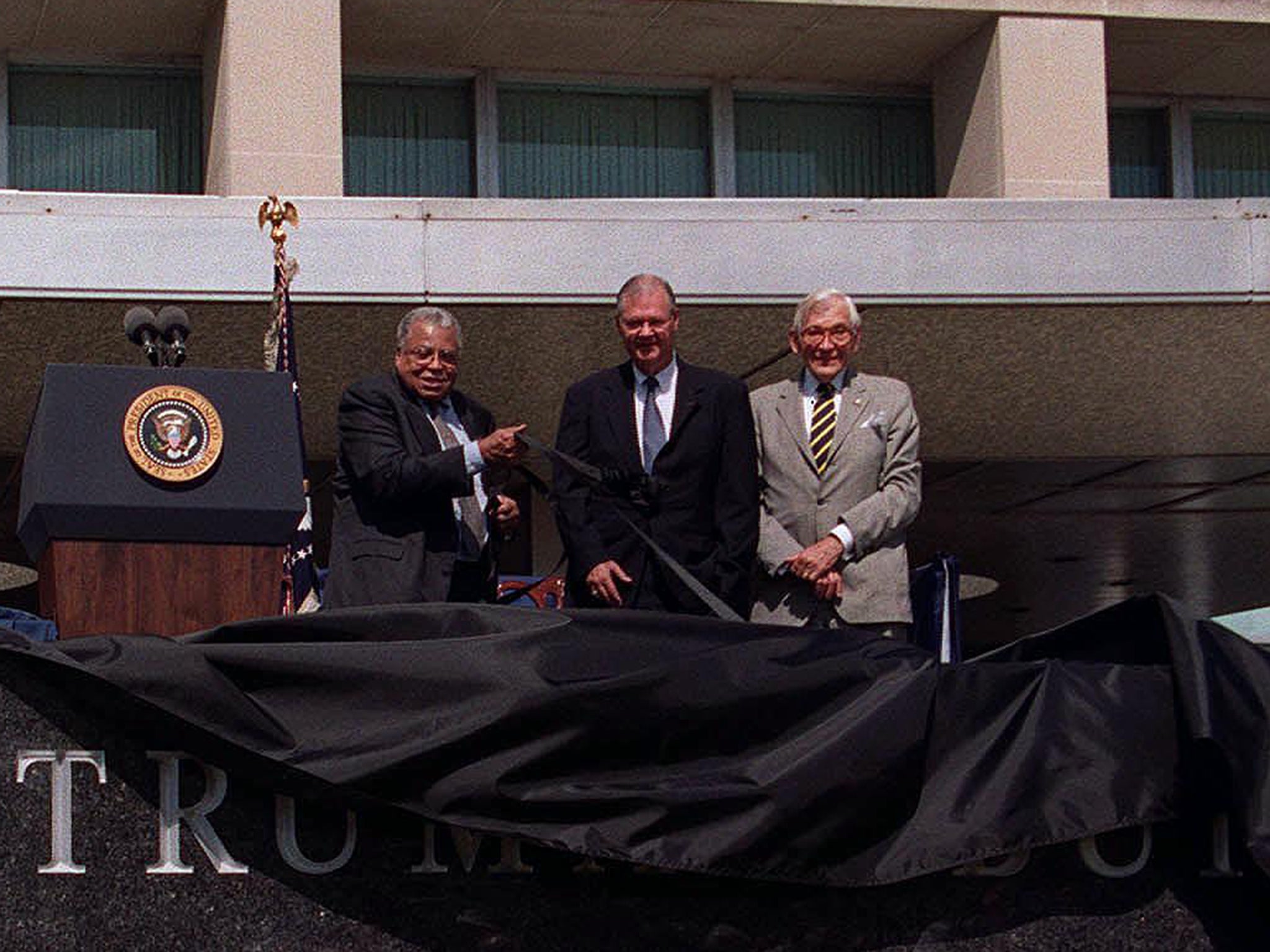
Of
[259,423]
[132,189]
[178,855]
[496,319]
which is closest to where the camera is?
[178,855]

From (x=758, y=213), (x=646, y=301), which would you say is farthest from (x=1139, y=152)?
(x=646, y=301)

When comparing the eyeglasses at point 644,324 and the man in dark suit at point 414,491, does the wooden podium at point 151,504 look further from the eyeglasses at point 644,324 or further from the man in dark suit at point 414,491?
the eyeglasses at point 644,324

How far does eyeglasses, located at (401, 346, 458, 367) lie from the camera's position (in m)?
6.17

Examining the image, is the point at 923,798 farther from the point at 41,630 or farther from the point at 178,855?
the point at 41,630

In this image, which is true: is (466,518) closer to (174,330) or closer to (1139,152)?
(174,330)

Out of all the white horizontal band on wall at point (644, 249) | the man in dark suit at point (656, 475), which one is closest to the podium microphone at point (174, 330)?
the man in dark suit at point (656, 475)

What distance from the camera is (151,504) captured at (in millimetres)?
4734

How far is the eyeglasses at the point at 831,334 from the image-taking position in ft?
21.0

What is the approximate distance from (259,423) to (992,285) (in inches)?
224

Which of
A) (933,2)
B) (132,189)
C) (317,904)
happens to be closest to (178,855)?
(317,904)

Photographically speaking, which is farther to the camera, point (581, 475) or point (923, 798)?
point (581, 475)

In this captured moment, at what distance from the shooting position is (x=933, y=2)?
15.4m

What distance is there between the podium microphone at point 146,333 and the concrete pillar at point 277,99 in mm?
7436

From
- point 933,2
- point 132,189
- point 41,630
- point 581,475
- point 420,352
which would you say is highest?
point 933,2
